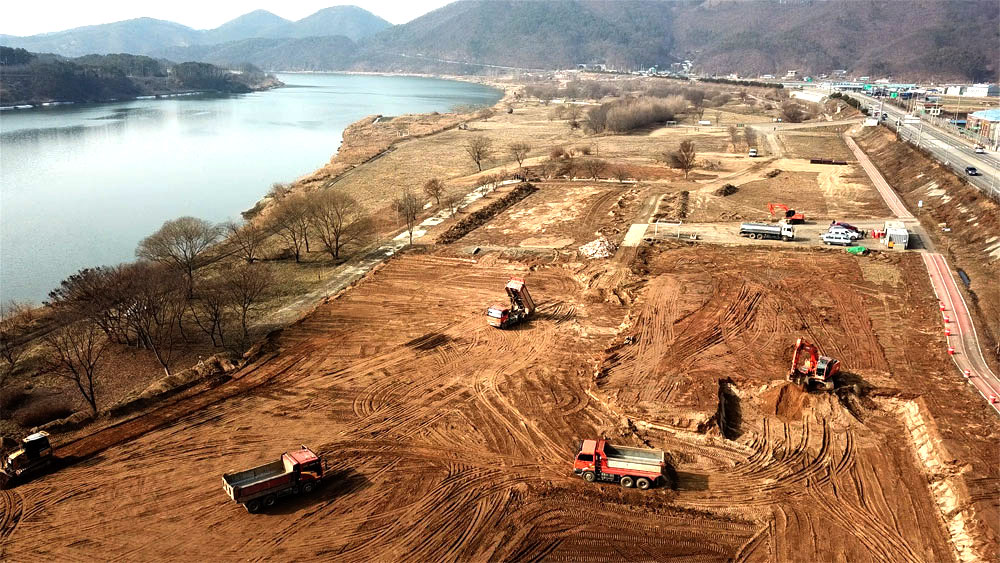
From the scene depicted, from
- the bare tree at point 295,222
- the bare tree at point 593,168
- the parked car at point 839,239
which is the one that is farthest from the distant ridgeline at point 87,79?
the parked car at point 839,239

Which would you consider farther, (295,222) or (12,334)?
(295,222)

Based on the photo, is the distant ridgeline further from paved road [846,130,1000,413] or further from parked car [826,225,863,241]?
paved road [846,130,1000,413]

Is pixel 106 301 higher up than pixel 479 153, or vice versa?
pixel 479 153

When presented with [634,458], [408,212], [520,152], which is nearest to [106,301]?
[408,212]

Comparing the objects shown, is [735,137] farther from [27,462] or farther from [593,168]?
[27,462]

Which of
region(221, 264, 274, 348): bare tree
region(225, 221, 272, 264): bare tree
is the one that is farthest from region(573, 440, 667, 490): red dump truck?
region(225, 221, 272, 264): bare tree
